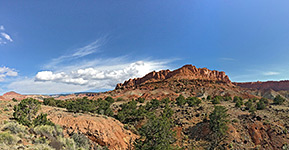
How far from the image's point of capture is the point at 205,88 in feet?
315

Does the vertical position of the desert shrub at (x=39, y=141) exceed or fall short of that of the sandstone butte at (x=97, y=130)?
it exceeds it

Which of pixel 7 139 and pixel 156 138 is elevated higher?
pixel 7 139

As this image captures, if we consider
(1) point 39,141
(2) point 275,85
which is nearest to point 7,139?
(1) point 39,141

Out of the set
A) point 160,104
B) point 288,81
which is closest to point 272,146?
point 160,104

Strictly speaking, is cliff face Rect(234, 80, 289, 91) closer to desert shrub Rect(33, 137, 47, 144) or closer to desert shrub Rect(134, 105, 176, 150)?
desert shrub Rect(134, 105, 176, 150)

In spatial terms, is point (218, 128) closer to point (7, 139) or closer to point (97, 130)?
point (97, 130)

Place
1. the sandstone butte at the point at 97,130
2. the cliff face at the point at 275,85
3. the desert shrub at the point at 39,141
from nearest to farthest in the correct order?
the desert shrub at the point at 39,141 → the sandstone butte at the point at 97,130 → the cliff face at the point at 275,85

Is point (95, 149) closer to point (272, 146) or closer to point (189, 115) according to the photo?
point (189, 115)

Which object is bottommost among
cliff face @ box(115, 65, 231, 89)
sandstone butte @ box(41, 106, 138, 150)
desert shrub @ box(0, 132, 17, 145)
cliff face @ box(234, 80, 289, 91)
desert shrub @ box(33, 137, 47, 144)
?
sandstone butte @ box(41, 106, 138, 150)

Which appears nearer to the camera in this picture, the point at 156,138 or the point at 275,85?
the point at 156,138

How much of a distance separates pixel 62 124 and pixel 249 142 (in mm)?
32604

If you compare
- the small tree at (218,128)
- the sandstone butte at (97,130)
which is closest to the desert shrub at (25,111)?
the sandstone butte at (97,130)

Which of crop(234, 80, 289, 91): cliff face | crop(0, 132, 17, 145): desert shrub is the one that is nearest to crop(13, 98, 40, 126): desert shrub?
crop(0, 132, 17, 145): desert shrub

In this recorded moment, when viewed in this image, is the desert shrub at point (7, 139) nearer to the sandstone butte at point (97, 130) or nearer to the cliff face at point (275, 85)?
the sandstone butte at point (97, 130)
